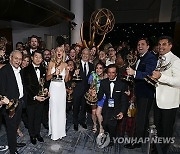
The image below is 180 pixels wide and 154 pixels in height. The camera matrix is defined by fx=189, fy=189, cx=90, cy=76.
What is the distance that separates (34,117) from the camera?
347cm

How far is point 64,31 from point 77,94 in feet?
34.4

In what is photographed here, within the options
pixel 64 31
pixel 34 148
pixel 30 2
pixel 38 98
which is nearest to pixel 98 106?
pixel 38 98

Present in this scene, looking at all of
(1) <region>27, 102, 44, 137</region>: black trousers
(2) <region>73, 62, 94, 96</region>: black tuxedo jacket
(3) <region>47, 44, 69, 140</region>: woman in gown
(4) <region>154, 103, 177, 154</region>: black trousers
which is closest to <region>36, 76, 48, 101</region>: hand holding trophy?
(3) <region>47, 44, 69, 140</region>: woman in gown

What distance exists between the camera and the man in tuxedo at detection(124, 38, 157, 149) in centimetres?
296

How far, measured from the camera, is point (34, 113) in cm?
343

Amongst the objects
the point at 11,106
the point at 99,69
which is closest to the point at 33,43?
the point at 99,69

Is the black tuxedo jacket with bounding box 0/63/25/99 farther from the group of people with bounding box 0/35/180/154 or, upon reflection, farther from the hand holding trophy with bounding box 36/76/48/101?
the hand holding trophy with bounding box 36/76/48/101

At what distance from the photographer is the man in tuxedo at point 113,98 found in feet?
10.7

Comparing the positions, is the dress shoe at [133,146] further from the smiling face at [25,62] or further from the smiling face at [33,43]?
the smiling face at [33,43]

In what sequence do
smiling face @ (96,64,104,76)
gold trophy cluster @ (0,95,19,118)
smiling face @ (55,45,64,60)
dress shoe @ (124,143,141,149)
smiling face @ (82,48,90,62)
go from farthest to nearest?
smiling face @ (82,48,90,62) < smiling face @ (96,64,104,76) < dress shoe @ (124,143,141,149) < smiling face @ (55,45,64,60) < gold trophy cluster @ (0,95,19,118)

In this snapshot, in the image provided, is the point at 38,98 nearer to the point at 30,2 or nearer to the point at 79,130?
the point at 79,130

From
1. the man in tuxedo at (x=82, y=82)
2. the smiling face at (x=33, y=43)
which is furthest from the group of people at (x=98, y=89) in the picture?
the smiling face at (x=33, y=43)

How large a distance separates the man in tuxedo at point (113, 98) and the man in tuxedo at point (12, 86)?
1.40 metres

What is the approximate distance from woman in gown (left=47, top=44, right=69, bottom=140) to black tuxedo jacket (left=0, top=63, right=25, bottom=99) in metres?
0.70
